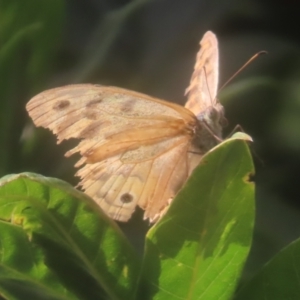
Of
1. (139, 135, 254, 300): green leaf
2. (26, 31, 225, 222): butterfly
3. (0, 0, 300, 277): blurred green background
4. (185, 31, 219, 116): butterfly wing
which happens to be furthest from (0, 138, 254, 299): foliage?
(0, 0, 300, 277): blurred green background

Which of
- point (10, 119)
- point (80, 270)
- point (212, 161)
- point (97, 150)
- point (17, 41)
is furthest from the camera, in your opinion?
point (10, 119)

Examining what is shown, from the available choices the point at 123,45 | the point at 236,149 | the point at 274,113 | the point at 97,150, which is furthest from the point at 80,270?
the point at 123,45

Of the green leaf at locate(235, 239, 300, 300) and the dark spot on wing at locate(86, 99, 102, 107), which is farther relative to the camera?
the dark spot on wing at locate(86, 99, 102, 107)

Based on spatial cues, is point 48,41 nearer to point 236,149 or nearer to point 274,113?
point 274,113

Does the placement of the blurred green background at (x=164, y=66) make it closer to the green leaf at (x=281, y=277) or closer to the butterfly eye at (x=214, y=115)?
the butterfly eye at (x=214, y=115)

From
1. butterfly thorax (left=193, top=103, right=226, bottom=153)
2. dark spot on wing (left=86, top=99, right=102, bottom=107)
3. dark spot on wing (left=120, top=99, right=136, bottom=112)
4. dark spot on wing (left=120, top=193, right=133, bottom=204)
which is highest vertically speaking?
dark spot on wing (left=86, top=99, right=102, bottom=107)

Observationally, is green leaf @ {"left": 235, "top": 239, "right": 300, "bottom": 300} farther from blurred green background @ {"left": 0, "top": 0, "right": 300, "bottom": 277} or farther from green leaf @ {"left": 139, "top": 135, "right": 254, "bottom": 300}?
blurred green background @ {"left": 0, "top": 0, "right": 300, "bottom": 277}
